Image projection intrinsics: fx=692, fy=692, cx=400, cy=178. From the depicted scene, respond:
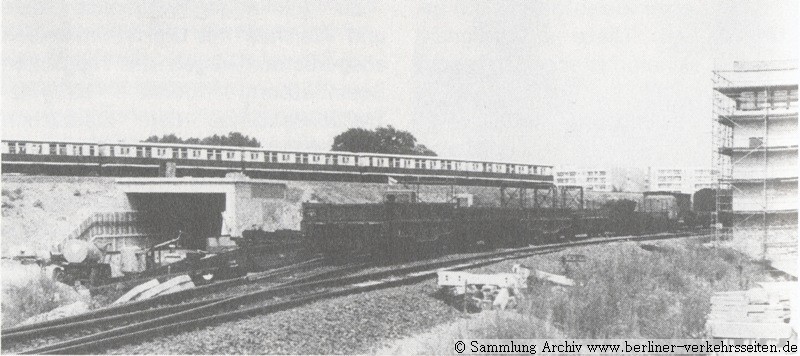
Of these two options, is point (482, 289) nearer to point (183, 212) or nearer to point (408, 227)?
point (408, 227)

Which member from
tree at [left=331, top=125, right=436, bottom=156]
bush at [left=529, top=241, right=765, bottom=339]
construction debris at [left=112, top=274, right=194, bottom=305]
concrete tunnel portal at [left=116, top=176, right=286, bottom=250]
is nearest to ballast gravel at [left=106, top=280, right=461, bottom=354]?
bush at [left=529, top=241, right=765, bottom=339]

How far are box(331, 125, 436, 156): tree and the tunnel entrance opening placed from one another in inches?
884

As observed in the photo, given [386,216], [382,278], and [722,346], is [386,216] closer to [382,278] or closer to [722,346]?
[382,278]

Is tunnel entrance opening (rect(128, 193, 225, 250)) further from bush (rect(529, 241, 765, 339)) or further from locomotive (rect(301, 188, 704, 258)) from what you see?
bush (rect(529, 241, 765, 339))

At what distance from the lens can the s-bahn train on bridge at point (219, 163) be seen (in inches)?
1307

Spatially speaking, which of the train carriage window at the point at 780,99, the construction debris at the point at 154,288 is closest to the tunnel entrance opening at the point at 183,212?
the construction debris at the point at 154,288

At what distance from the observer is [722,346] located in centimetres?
838

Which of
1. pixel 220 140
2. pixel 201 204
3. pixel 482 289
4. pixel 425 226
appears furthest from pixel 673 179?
pixel 482 289

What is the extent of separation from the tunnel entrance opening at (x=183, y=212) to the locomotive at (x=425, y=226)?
12.0 meters

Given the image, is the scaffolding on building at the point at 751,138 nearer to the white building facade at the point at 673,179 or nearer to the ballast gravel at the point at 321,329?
the ballast gravel at the point at 321,329

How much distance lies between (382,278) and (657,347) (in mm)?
6204

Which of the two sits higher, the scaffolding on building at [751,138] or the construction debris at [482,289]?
the scaffolding on building at [751,138]

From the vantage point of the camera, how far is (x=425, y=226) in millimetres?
18781

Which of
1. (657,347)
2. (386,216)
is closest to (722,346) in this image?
(657,347)
